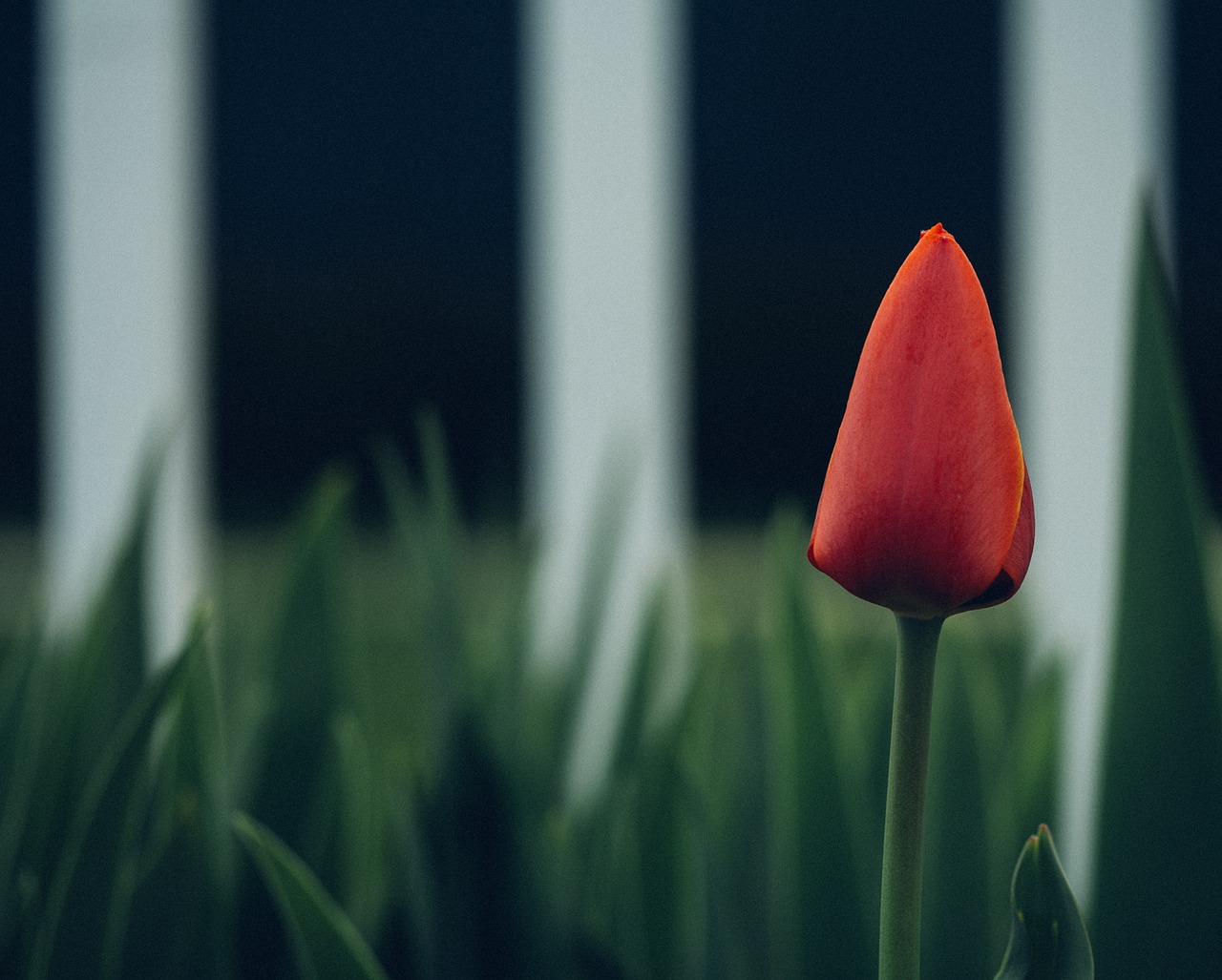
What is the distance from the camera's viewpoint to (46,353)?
1.11 meters

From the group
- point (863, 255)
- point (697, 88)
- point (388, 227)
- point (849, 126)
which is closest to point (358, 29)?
point (388, 227)

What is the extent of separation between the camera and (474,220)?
12.3 ft

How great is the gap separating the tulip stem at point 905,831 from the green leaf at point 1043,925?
25 mm

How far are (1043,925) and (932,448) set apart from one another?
66mm

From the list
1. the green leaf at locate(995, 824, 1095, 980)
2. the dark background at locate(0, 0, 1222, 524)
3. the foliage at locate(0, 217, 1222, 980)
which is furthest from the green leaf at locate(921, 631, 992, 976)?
the dark background at locate(0, 0, 1222, 524)

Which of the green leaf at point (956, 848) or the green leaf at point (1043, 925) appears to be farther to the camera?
the green leaf at point (956, 848)

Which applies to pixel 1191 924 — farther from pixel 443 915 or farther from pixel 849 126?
pixel 849 126

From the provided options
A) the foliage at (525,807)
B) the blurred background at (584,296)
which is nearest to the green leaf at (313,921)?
the foliage at (525,807)

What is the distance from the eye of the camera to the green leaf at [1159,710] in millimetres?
171

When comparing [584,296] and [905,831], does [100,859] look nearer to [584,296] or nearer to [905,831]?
[905,831]

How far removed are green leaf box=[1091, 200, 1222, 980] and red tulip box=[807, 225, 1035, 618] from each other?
0.05 metres

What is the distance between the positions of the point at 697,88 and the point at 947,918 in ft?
10.8

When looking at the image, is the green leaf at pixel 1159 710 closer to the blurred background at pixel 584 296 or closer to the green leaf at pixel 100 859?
the blurred background at pixel 584 296

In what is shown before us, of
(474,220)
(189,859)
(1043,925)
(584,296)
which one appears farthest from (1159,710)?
(474,220)
